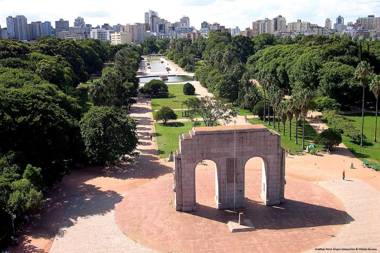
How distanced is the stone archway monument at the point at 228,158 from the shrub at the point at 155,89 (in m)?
63.6

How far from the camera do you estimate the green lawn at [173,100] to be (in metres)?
91.7

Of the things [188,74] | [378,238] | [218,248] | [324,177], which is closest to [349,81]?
[324,177]

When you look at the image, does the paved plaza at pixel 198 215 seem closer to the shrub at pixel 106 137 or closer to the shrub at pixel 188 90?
the shrub at pixel 106 137

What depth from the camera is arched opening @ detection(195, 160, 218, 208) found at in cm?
4197

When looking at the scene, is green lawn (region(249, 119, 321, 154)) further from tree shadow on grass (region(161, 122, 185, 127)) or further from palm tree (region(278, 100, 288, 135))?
tree shadow on grass (region(161, 122, 185, 127))

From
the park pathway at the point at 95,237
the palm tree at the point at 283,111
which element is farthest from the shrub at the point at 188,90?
the park pathway at the point at 95,237

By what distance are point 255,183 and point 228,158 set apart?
8.85 metres

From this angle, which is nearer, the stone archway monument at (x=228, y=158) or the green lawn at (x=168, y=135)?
the stone archway monument at (x=228, y=158)

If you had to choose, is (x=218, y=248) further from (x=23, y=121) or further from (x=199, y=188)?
(x=23, y=121)

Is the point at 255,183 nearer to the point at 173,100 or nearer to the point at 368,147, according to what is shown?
the point at 368,147

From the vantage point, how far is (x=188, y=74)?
5802 inches

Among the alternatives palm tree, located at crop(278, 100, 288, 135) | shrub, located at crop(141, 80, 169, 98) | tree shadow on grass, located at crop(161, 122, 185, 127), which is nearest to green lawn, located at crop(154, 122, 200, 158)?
tree shadow on grass, located at crop(161, 122, 185, 127)

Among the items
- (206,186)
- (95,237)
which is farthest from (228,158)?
(95,237)

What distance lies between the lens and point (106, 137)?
51188 millimetres
